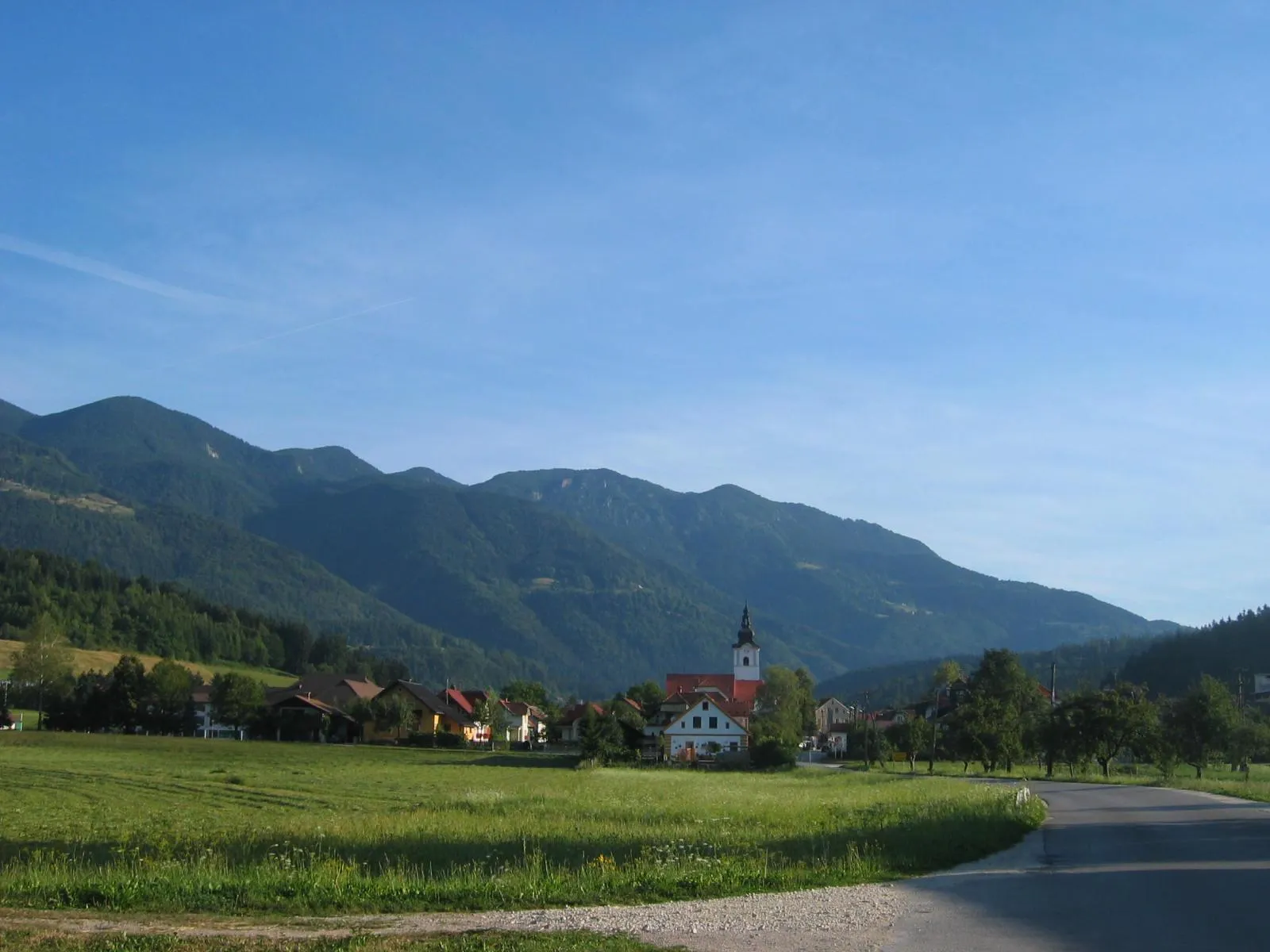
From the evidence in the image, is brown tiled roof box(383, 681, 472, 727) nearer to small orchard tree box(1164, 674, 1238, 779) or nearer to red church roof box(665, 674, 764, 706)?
red church roof box(665, 674, 764, 706)

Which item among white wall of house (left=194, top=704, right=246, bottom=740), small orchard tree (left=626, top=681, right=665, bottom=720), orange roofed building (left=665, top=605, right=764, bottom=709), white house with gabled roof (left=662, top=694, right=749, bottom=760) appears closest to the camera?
white house with gabled roof (left=662, top=694, right=749, bottom=760)

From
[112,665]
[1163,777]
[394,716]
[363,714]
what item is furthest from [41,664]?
[1163,777]

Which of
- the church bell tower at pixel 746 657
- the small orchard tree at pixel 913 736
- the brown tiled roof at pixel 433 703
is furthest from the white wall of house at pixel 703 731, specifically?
the church bell tower at pixel 746 657

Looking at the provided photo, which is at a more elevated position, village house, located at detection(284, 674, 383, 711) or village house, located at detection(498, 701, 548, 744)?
village house, located at detection(284, 674, 383, 711)

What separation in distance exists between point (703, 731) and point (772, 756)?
88.6 ft

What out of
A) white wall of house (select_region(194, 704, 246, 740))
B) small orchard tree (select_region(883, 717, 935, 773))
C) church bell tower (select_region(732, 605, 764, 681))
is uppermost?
church bell tower (select_region(732, 605, 764, 681))

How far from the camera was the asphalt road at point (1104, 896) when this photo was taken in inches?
568

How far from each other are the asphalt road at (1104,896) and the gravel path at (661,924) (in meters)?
0.70

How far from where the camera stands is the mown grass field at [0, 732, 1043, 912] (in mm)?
17656

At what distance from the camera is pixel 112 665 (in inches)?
6043

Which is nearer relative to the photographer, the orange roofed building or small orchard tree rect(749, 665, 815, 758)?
small orchard tree rect(749, 665, 815, 758)

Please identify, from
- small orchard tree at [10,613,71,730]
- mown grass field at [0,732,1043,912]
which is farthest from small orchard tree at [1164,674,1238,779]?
small orchard tree at [10,613,71,730]

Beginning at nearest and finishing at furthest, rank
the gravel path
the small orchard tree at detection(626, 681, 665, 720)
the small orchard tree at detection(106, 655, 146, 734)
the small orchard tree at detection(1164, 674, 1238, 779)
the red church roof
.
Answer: the gravel path < the small orchard tree at detection(1164, 674, 1238, 779) < the small orchard tree at detection(106, 655, 146, 734) < the small orchard tree at detection(626, 681, 665, 720) < the red church roof

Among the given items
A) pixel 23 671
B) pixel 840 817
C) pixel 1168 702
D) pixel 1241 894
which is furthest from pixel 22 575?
pixel 1241 894
